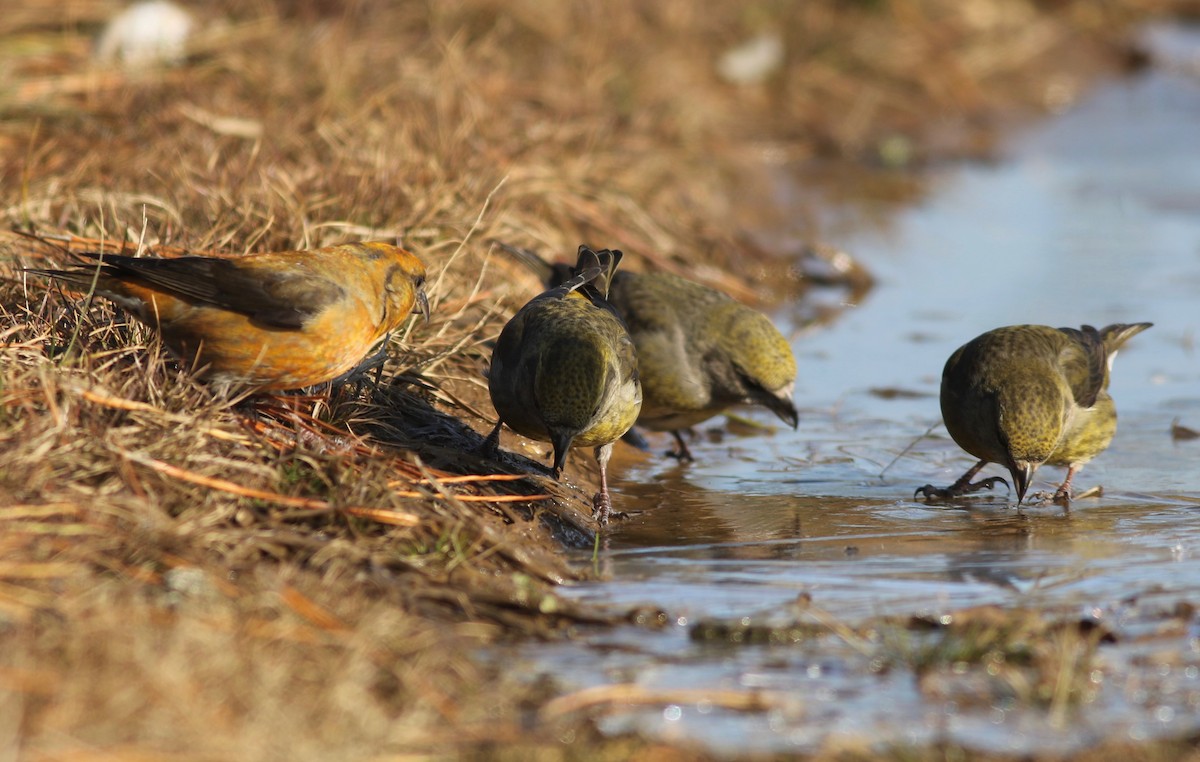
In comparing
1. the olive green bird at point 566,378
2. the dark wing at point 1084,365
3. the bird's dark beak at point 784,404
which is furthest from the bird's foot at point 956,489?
the olive green bird at point 566,378

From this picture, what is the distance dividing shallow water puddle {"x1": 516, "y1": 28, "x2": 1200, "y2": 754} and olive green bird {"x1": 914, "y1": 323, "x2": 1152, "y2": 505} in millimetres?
195

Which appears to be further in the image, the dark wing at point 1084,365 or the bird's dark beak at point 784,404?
the bird's dark beak at point 784,404

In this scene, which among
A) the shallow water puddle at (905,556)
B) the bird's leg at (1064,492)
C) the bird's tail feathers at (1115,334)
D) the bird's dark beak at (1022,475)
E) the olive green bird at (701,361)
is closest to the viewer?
the shallow water puddle at (905,556)

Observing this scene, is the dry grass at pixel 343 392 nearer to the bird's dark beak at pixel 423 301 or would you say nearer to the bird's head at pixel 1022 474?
the bird's dark beak at pixel 423 301

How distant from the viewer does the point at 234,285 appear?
17.7 ft

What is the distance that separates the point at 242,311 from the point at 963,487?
124 inches

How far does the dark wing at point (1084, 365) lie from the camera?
21.5 ft

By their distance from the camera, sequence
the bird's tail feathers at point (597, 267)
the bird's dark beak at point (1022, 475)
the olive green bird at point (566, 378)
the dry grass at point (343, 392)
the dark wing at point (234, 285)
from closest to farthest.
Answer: the dry grass at point (343, 392) → the dark wing at point (234, 285) → the olive green bird at point (566, 378) → the bird's dark beak at point (1022, 475) → the bird's tail feathers at point (597, 267)

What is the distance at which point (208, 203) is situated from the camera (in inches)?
284

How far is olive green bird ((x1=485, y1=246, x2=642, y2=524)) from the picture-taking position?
18.2ft

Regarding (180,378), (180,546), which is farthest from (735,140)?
(180,546)

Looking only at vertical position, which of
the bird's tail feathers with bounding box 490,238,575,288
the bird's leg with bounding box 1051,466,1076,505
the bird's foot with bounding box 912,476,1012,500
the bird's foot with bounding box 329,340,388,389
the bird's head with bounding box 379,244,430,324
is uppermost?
the bird's tail feathers with bounding box 490,238,575,288

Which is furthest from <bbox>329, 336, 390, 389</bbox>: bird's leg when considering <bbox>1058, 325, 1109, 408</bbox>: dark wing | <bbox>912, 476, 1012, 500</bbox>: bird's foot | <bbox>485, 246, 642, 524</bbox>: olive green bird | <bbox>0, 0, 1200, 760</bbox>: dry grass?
<bbox>1058, 325, 1109, 408</bbox>: dark wing

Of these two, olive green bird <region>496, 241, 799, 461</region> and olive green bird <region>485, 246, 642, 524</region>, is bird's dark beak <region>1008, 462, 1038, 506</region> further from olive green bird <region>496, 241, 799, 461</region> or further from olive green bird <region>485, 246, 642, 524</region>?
olive green bird <region>485, 246, 642, 524</region>
